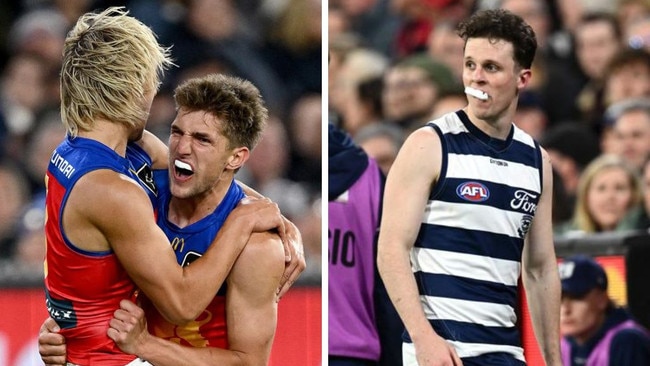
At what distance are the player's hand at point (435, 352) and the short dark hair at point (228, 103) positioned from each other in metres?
0.67

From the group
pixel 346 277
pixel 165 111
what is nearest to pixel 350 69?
pixel 346 277

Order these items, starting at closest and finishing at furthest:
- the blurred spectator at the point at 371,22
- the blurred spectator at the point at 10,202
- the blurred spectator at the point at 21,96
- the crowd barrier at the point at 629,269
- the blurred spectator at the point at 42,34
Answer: the crowd barrier at the point at 629,269 < the blurred spectator at the point at 371,22 < the blurred spectator at the point at 10,202 < the blurred spectator at the point at 21,96 < the blurred spectator at the point at 42,34

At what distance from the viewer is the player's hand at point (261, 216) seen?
225cm

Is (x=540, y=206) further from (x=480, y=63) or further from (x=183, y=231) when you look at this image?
(x=183, y=231)

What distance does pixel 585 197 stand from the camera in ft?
10.9

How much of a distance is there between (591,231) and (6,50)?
3.26 meters

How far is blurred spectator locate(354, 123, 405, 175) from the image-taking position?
3.21 metres

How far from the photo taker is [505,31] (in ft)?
9.12

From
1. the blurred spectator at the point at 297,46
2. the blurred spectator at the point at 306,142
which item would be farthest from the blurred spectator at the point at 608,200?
the blurred spectator at the point at 297,46

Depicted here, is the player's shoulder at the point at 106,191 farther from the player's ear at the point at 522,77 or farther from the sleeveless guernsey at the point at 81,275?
the player's ear at the point at 522,77

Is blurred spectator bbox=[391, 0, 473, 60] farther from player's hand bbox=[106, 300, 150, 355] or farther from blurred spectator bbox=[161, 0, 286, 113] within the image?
player's hand bbox=[106, 300, 150, 355]

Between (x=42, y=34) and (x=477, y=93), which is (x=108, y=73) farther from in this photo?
(x=42, y=34)

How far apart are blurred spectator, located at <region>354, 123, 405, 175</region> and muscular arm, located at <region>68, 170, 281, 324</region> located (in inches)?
44.4

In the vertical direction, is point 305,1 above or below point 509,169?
above
